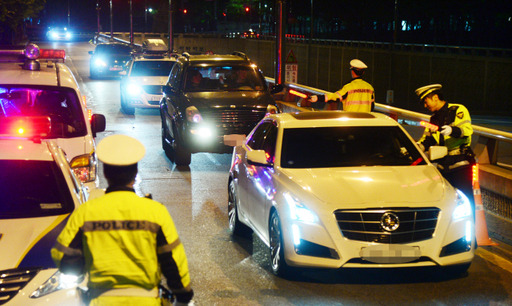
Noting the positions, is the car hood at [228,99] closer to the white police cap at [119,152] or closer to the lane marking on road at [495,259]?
the lane marking on road at [495,259]

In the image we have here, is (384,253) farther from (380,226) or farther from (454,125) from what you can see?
(454,125)

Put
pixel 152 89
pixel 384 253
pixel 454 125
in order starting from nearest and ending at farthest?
pixel 384 253 → pixel 454 125 → pixel 152 89

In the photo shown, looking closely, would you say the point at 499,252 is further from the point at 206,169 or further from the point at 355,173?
the point at 206,169

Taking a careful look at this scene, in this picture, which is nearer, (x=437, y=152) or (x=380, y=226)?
(x=380, y=226)

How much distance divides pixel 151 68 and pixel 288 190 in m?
18.2

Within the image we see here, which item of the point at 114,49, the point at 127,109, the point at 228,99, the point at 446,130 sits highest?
the point at 446,130

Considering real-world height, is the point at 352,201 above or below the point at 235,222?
above

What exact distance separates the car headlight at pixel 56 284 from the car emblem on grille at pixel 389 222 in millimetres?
3142

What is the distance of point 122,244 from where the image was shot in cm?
368

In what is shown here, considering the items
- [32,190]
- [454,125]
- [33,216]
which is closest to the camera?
[33,216]

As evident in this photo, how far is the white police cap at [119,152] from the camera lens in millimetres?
3721

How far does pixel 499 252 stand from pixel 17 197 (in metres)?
5.07

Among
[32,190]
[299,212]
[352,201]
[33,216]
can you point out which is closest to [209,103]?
[299,212]

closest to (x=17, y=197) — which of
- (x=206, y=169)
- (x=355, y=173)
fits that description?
(x=355, y=173)
